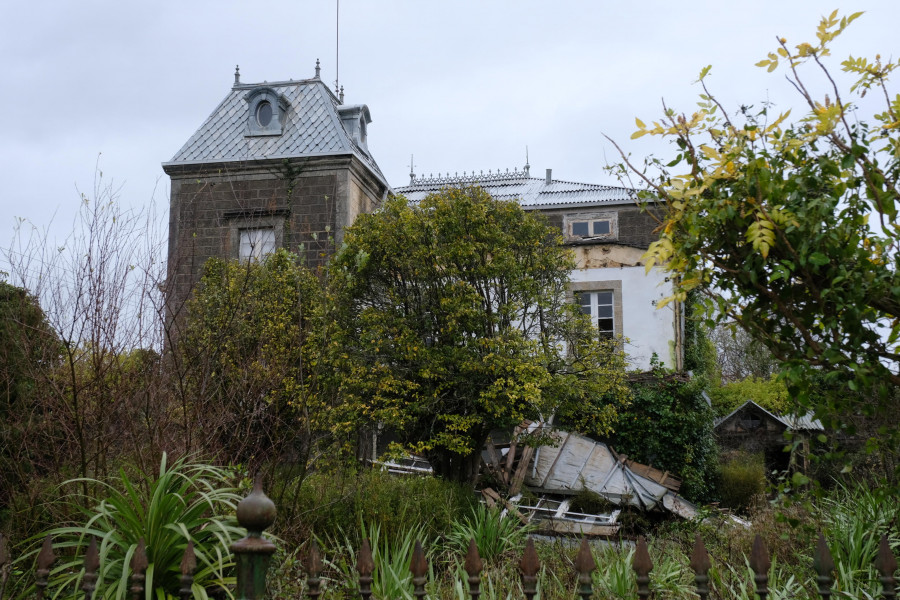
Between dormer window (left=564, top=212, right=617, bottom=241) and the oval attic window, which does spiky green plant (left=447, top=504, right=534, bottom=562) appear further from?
the oval attic window

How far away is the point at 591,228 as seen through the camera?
20.1 m

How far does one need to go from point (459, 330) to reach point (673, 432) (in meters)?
7.10

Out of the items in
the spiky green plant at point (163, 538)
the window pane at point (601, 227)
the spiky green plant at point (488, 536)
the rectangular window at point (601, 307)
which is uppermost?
the window pane at point (601, 227)

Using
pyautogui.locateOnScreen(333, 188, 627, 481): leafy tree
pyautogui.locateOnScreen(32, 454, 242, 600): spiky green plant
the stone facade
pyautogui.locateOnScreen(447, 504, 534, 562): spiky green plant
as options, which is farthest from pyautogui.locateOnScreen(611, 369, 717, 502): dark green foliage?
pyautogui.locateOnScreen(32, 454, 242, 600): spiky green plant

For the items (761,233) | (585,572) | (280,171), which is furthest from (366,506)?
(280,171)

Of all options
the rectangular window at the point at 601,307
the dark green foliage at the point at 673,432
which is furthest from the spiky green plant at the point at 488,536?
the rectangular window at the point at 601,307

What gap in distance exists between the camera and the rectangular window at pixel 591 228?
65.6 feet

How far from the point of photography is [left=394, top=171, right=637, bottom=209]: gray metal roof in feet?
66.6

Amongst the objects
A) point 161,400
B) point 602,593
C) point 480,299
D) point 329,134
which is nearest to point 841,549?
point 602,593

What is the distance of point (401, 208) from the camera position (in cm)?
1291

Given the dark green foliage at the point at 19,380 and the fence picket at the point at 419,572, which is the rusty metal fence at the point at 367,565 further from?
the dark green foliage at the point at 19,380

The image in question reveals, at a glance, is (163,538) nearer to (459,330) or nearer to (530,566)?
(530,566)

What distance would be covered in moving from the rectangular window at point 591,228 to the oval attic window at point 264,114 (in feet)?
26.1

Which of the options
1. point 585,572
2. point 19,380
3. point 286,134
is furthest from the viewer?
point 286,134
